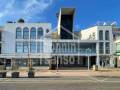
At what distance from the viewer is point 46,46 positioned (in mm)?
82938

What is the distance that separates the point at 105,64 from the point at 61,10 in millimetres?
19493

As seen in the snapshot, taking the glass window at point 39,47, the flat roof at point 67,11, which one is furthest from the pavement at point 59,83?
the flat roof at point 67,11

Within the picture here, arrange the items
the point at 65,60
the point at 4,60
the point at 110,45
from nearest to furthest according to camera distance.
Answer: the point at 4,60 < the point at 110,45 < the point at 65,60

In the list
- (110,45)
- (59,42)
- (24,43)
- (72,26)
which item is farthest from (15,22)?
(110,45)

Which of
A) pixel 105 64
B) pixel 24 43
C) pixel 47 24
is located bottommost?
pixel 105 64

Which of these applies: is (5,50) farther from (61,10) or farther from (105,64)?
(105,64)

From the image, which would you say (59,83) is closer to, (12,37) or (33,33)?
(12,37)

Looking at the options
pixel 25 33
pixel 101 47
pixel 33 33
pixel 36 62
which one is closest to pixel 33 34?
pixel 33 33

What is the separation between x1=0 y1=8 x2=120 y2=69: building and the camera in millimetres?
80500

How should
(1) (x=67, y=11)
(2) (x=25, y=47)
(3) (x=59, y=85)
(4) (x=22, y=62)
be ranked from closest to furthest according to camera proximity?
(3) (x=59, y=85) < (4) (x=22, y=62) < (2) (x=25, y=47) < (1) (x=67, y=11)

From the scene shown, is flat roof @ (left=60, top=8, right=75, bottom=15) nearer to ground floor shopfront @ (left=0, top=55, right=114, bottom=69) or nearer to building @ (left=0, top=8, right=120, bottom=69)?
building @ (left=0, top=8, right=120, bottom=69)

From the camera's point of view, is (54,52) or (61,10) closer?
(54,52)

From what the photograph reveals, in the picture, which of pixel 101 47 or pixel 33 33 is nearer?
pixel 33 33

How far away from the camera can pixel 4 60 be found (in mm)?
80375
